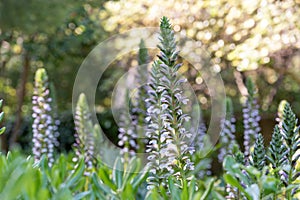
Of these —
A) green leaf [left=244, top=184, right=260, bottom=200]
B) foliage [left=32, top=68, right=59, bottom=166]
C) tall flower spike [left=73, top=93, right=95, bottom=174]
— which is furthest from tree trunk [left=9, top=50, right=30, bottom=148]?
green leaf [left=244, top=184, right=260, bottom=200]

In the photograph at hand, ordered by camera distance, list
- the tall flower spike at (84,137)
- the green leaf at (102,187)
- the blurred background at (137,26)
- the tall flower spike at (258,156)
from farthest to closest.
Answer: the blurred background at (137,26) → the tall flower spike at (84,137) → the green leaf at (102,187) → the tall flower spike at (258,156)

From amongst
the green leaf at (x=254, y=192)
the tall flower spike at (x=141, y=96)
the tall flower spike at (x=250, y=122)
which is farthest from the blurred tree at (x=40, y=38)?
the green leaf at (x=254, y=192)

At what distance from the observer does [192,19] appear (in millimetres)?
7441

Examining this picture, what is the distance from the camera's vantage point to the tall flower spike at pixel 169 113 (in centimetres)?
164

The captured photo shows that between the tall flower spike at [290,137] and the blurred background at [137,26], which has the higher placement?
the blurred background at [137,26]

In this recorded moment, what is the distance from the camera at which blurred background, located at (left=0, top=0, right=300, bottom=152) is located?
571cm

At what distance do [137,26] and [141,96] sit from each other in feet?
15.5

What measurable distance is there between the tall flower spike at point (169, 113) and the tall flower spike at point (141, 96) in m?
1.62

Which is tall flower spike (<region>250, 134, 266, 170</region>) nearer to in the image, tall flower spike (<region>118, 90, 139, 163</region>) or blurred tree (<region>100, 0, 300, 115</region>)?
tall flower spike (<region>118, 90, 139, 163</region>)

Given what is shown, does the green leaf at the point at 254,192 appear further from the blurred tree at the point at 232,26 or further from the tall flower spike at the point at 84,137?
the blurred tree at the point at 232,26

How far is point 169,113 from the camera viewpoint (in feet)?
5.46

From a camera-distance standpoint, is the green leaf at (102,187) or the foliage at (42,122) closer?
the green leaf at (102,187)

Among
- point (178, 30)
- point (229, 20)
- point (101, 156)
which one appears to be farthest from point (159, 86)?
point (178, 30)

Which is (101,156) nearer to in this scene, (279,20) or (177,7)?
(279,20)
